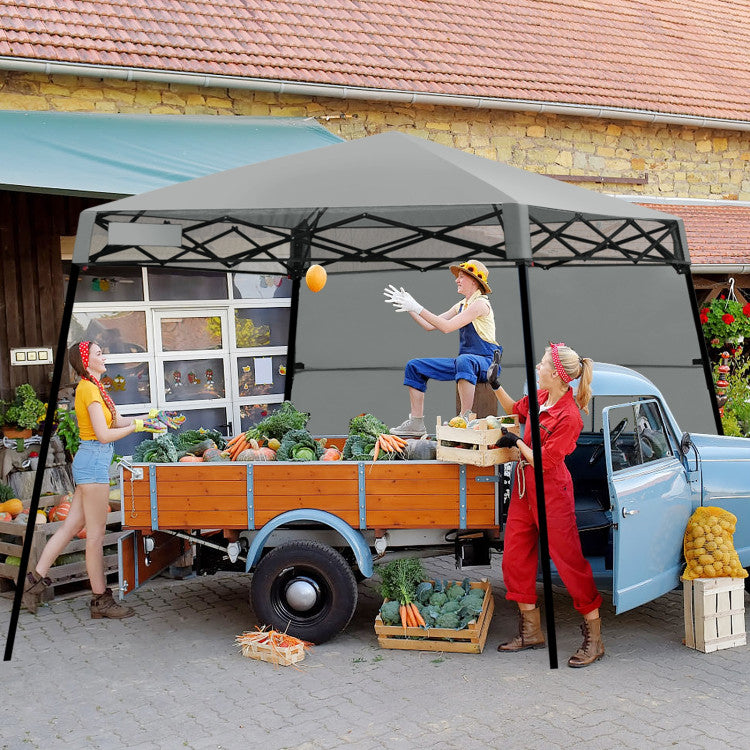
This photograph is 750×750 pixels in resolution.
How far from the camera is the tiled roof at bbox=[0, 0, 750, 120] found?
32.0 ft

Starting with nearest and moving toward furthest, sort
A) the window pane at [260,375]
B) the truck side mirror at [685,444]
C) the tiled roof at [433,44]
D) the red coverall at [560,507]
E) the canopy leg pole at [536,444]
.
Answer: the canopy leg pole at [536,444], the red coverall at [560,507], the truck side mirror at [685,444], the tiled roof at [433,44], the window pane at [260,375]

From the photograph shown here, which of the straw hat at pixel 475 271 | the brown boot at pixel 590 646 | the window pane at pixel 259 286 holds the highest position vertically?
the window pane at pixel 259 286

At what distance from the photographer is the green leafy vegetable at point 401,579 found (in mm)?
5809

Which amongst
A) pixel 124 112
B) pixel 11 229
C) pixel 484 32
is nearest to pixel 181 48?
pixel 124 112

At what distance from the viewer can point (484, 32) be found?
12.7 m

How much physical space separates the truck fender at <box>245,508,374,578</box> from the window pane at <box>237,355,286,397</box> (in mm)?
4928

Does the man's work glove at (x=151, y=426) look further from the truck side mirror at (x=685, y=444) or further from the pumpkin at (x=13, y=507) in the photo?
the truck side mirror at (x=685, y=444)

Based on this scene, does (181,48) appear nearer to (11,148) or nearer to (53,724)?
(11,148)

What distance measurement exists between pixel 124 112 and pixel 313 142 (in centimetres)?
208

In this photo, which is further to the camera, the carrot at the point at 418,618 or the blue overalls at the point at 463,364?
the blue overalls at the point at 463,364

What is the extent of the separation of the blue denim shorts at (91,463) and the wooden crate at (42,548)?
21.8 inches

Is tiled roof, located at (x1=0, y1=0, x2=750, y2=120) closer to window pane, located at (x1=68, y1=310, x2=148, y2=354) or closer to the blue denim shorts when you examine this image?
window pane, located at (x1=68, y1=310, x2=148, y2=354)

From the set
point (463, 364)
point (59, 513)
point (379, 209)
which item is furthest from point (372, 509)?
point (59, 513)

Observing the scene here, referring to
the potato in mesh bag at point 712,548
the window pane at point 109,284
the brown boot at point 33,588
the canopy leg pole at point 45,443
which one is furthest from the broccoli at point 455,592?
the window pane at point 109,284
